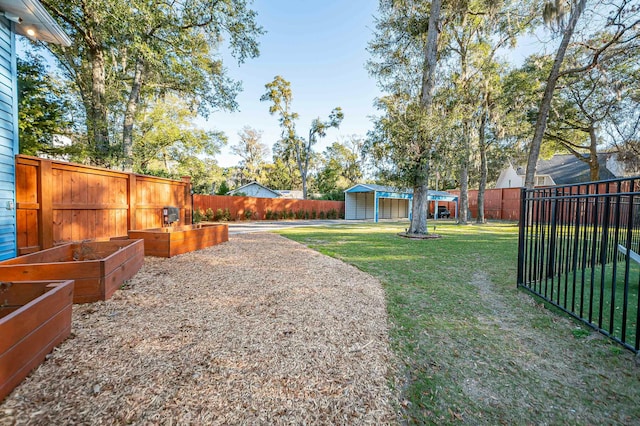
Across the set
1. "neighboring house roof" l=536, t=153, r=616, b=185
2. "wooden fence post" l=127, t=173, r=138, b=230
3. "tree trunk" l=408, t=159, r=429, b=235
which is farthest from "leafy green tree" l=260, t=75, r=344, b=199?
"wooden fence post" l=127, t=173, r=138, b=230

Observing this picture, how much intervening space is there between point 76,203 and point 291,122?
80.4 feet

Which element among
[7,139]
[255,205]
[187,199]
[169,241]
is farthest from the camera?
[255,205]

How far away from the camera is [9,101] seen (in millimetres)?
3744

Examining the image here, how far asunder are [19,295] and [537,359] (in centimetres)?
417

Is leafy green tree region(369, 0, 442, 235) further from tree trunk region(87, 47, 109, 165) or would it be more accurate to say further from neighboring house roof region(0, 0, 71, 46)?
tree trunk region(87, 47, 109, 165)

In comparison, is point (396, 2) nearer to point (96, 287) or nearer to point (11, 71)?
point (11, 71)

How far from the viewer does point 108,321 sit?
2352 millimetres

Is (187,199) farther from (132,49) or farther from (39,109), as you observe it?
(39,109)

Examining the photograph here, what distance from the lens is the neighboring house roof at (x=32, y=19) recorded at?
358cm

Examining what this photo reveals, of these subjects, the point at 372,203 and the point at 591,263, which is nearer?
the point at 591,263

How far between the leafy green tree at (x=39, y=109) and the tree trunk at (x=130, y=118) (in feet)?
5.62

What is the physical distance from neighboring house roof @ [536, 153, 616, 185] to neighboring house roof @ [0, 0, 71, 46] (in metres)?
30.3

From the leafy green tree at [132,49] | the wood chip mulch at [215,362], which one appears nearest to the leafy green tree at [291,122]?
the leafy green tree at [132,49]

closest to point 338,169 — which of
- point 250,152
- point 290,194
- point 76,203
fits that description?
point 290,194
